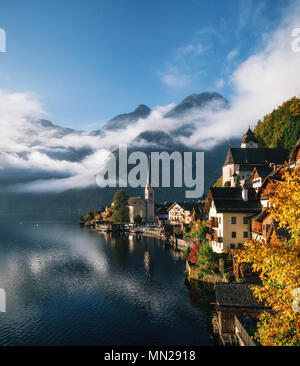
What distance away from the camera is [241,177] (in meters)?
106

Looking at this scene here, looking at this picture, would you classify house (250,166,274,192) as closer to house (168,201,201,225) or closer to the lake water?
the lake water

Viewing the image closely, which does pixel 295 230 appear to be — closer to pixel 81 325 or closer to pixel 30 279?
pixel 81 325

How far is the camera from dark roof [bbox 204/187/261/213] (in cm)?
5134

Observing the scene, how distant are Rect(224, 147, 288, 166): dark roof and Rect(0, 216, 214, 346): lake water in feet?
184

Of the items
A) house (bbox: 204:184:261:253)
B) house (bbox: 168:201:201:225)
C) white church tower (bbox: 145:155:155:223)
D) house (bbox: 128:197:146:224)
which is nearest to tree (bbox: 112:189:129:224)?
house (bbox: 128:197:146:224)

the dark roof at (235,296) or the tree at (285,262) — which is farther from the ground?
the tree at (285,262)

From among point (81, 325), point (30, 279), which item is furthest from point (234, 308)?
point (30, 279)

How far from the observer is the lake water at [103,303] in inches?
1216

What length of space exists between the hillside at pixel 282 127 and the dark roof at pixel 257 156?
4.58 m

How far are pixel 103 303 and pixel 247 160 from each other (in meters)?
86.2

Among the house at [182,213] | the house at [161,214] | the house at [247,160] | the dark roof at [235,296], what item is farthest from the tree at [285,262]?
the house at [161,214]

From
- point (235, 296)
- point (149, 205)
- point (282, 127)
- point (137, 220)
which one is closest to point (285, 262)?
point (235, 296)

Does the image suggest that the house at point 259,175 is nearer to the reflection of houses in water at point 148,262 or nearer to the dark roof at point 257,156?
the reflection of houses in water at point 148,262
